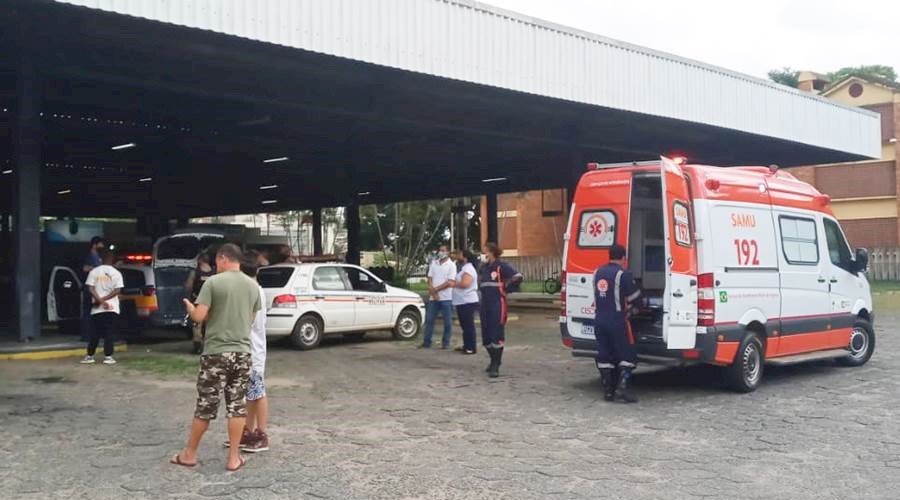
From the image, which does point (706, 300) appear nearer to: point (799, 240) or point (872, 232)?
point (799, 240)

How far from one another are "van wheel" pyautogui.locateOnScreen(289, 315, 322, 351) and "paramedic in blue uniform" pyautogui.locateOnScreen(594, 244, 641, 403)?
629 cm

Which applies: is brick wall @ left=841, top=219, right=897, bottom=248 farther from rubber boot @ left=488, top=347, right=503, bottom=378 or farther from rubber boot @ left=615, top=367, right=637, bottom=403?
rubber boot @ left=615, top=367, right=637, bottom=403

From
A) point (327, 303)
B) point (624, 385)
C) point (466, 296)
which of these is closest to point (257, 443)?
point (624, 385)

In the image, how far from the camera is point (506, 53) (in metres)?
14.4

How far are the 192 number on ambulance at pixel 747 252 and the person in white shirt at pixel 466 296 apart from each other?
4448 mm

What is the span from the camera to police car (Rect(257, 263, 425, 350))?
13.7m

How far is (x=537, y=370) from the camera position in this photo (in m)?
11.6

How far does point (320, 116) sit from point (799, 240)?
11278 millimetres

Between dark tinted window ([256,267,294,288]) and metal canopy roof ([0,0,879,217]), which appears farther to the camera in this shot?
dark tinted window ([256,267,294,288])

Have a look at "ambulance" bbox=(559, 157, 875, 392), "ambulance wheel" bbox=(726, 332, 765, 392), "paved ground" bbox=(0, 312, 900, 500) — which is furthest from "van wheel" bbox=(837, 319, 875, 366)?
"ambulance wheel" bbox=(726, 332, 765, 392)

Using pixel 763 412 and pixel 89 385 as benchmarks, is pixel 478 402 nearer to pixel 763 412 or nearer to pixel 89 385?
pixel 763 412

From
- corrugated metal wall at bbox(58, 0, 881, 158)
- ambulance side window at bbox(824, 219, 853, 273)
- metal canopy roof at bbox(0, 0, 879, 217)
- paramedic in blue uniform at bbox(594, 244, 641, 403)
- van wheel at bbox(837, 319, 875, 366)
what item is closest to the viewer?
paramedic in blue uniform at bbox(594, 244, 641, 403)

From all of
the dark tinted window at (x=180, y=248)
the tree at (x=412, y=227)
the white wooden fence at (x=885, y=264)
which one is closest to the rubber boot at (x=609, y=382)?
the dark tinted window at (x=180, y=248)

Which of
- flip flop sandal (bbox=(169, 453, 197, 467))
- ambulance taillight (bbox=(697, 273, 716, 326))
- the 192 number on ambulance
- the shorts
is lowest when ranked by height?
→ flip flop sandal (bbox=(169, 453, 197, 467))
